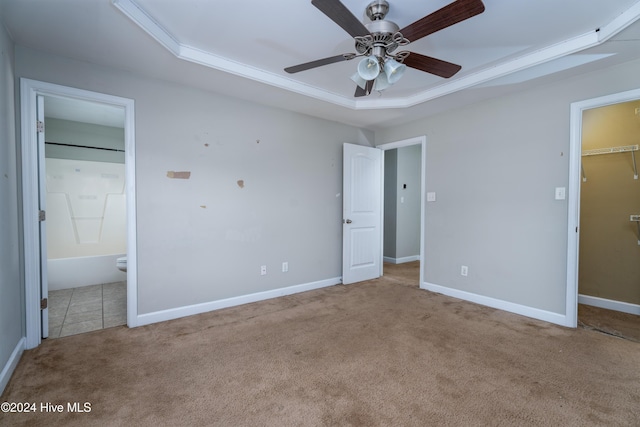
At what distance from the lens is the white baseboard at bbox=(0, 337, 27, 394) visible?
1.75 metres

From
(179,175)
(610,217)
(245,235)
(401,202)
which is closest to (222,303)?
(245,235)

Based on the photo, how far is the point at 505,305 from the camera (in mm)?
3125

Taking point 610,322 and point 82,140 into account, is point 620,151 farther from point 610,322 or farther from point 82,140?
point 82,140

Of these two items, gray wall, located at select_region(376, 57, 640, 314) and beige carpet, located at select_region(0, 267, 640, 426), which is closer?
beige carpet, located at select_region(0, 267, 640, 426)

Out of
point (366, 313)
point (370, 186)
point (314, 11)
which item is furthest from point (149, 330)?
point (370, 186)

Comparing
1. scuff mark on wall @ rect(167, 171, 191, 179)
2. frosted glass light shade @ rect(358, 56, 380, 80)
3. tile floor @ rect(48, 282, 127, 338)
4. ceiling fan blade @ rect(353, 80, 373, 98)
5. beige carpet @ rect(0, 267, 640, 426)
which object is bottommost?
tile floor @ rect(48, 282, 127, 338)

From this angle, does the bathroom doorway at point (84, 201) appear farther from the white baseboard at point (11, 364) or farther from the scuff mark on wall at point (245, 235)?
the scuff mark on wall at point (245, 235)

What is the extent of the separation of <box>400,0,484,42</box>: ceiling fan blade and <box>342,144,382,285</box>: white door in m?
2.41

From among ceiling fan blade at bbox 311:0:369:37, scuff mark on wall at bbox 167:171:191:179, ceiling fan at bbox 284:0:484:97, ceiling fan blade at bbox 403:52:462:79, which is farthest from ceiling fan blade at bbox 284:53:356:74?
scuff mark on wall at bbox 167:171:191:179

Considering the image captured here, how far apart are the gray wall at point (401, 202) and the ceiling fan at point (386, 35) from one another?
360cm

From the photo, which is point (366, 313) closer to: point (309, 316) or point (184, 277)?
point (309, 316)

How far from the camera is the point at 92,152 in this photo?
440 cm

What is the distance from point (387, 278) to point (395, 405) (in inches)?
114

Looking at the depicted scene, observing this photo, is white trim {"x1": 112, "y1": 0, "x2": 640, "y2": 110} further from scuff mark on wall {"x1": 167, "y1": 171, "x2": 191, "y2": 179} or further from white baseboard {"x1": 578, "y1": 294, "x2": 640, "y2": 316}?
white baseboard {"x1": 578, "y1": 294, "x2": 640, "y2": 316}
